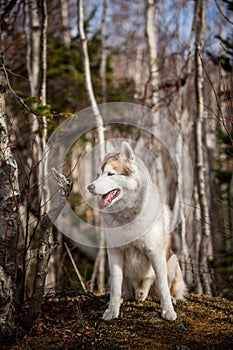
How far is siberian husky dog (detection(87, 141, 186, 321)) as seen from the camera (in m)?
3.96

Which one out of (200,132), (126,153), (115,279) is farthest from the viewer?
(200,132)

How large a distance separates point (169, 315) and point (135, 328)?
→ 344mm

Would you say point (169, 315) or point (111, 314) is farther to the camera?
point (111, 314)

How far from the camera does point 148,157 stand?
7.52m

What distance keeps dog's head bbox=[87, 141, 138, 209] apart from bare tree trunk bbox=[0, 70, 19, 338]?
0.87 m

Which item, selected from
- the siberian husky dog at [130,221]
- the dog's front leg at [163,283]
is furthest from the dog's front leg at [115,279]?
the dog's front leg at [163,283]

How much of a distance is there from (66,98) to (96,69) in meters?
1.38

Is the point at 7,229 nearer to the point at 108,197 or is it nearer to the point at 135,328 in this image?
the point at 108,197

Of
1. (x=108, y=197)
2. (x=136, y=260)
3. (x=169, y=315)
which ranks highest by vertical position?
(x=108, y=197)

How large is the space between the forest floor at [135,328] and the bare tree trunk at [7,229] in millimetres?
314

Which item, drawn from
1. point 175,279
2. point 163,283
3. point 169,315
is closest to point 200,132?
point 175,279

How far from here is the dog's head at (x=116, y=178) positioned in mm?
3879

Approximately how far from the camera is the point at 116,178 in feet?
12.9

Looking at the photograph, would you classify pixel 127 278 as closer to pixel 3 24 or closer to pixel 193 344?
pixel 193 344
